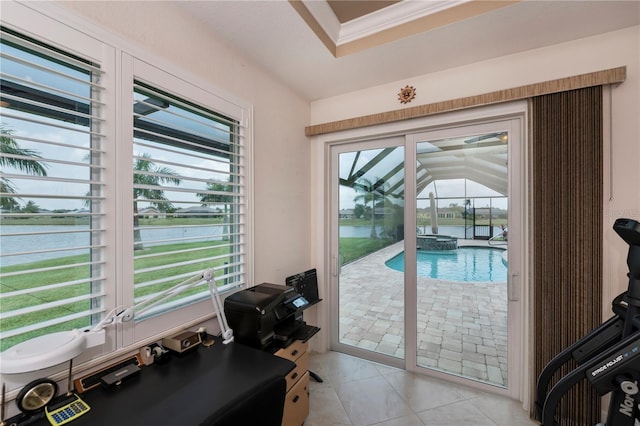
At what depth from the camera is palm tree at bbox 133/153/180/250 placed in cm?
142

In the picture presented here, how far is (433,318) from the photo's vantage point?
8.01 ft

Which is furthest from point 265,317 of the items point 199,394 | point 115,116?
point 115,116

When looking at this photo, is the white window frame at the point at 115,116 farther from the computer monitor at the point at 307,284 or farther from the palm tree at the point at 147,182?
the computer monitor at the point at 307,284

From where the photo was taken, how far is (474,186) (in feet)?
7.48

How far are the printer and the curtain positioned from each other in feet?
5.54

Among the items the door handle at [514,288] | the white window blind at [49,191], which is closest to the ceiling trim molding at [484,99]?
the door handle at [514,288]

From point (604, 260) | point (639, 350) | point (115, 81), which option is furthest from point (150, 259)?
point (604, 260)

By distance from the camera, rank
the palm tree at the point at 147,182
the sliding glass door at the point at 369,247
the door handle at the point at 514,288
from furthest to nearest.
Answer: the sliding glass door at the point at 369,247, the door handle at the point at 514,288, the palm tree at the point at 147,182

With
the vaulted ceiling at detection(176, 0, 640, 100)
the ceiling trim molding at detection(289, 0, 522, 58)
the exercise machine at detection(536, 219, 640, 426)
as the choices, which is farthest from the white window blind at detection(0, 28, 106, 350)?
the exercise machine at detection(536, 219, 640, 426)

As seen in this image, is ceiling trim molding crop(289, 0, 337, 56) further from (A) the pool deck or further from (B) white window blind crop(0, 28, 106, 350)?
(A) the pool deck

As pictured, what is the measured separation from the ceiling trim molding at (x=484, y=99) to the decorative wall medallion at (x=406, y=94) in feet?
0.35

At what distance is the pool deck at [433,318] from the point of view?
224cm

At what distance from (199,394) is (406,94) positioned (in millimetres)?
2551

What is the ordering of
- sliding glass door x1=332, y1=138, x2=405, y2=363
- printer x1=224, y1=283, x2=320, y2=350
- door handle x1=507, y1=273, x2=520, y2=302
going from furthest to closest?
1. sliding glass door x1=332, y1=138, x2=405, y2=363
2. door handle x1=507, y1=273, x2=520, y2=302
3. printer x1=224, y1=283, x2=320, y2=350
